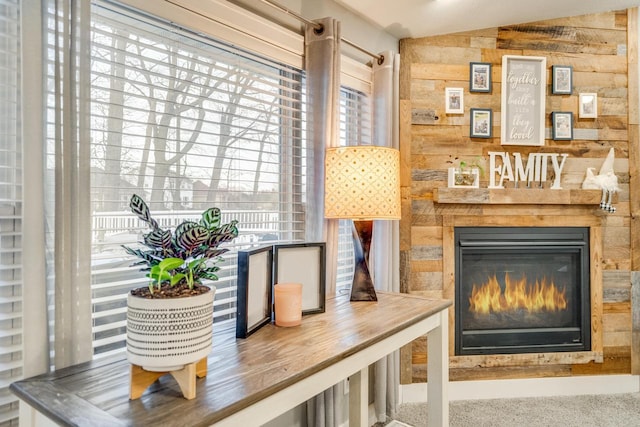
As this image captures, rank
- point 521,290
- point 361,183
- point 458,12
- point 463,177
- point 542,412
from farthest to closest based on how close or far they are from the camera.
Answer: point 521,290 < point 463,177 < point 542,412 < point 458,12 < point 361,183

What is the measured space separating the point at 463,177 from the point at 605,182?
3.03ft

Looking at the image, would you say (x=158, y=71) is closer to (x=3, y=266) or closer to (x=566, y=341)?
(x=3, y=266)

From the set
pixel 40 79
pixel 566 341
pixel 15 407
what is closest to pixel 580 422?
pixel 566 341

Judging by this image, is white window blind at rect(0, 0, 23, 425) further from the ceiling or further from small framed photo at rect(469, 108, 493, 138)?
small framed photo at rect(469, 108, 493, 138)

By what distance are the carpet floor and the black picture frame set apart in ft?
4.82

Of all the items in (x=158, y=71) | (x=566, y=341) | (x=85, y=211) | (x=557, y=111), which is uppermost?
(x=557, y=111)

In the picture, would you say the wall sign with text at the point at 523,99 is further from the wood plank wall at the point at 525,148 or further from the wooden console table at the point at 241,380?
the wooden console table at the point at 241,380

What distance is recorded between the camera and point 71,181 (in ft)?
3.44

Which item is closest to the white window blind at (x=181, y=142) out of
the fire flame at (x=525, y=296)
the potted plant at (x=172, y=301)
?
the potted plant at (x=172, y=301)

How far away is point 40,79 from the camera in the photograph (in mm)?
1016

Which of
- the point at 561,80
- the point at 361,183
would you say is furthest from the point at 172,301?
the point at 561,80

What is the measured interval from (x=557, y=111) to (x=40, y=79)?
9.22ft

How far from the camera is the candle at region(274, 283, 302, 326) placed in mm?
1372

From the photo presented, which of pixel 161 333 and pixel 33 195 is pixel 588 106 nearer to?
pixel 161 333
